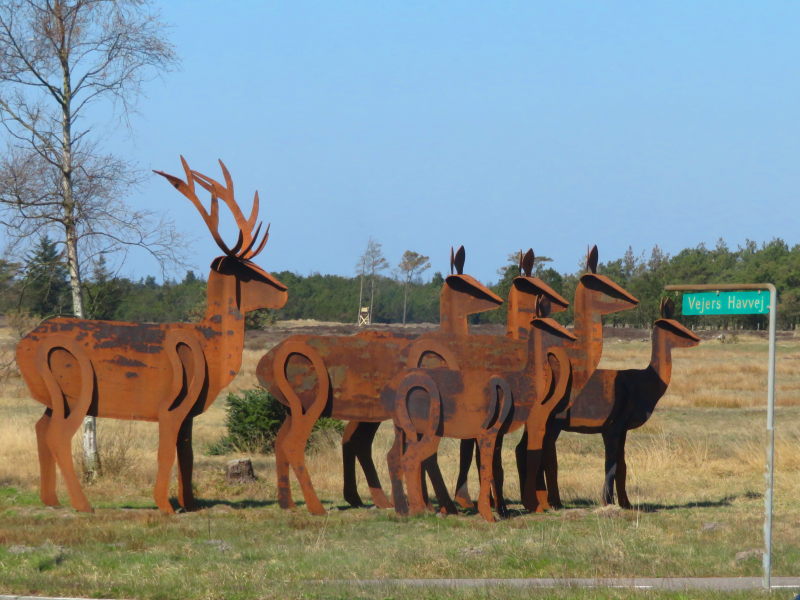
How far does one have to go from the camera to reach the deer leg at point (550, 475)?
14062 mm

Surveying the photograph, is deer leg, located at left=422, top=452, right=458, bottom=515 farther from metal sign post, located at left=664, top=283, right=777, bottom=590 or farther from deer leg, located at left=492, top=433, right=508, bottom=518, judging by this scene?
metal sign post, located at left=664, top=283, right=777, bottom=590

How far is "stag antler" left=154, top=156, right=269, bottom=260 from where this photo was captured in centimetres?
1362

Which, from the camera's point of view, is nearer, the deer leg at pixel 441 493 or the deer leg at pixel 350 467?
the deer leg at pixel 441 493

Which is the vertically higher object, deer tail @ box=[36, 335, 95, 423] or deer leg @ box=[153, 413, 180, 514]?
deer tail @ box=[36, 335, 95, 423]

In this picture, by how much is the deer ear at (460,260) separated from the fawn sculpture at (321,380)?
917mm

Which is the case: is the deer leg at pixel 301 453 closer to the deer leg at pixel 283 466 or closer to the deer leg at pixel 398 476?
the deer leg at pixel 283 466

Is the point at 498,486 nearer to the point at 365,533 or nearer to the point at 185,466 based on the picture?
the point at 365,533

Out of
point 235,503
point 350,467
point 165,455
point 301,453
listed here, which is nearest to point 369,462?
point 350,467

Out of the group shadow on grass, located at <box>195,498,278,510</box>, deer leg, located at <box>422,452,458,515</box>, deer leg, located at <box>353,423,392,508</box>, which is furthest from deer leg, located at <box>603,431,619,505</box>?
shadow on grass, located at <box>195,498,278,510</box>

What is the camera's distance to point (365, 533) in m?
12.3

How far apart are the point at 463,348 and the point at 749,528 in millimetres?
3957

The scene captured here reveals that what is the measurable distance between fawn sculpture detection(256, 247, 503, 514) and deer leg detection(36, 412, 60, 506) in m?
2.77

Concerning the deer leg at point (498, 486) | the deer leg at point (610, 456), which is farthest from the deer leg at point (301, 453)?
the deer leg at point (610, 456)

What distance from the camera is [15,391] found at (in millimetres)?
30516
